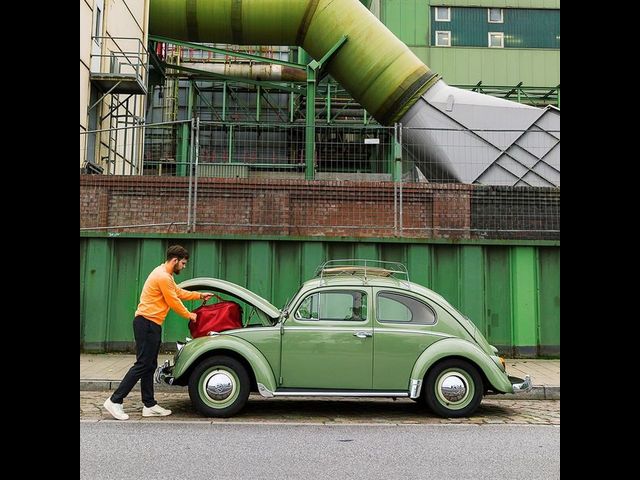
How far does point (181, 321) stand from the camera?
34.0 ft

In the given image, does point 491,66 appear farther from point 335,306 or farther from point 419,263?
point 335,306

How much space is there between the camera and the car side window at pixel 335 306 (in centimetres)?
669

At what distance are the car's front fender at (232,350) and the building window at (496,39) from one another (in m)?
24.0

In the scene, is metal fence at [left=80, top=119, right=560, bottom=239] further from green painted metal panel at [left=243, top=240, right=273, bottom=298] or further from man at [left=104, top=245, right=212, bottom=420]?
man at [left=104, top=245, right=212, bottom=420]

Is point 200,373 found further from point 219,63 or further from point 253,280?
A: point 219,63

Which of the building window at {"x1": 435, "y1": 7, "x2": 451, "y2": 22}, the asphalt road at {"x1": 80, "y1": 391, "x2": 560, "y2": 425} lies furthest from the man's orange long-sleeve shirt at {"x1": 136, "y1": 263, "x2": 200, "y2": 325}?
the building window at {"x1": 435, "y1": 7, "x2": 451, "y2": 22}

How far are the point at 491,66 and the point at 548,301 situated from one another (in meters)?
18.2

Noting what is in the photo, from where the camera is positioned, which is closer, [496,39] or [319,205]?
[319,205]

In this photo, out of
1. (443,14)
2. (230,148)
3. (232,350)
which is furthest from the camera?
(443,14)

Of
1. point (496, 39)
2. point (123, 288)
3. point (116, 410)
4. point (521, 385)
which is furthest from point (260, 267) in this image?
point (496, 39)

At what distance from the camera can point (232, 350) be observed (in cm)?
636

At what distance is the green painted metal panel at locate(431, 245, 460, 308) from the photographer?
10.6 metres

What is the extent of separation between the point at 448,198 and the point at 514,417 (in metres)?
5.73

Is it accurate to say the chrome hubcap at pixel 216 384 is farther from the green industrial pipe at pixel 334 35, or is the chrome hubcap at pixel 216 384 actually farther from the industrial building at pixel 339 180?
the green industrial pipe at pixel 334 35
